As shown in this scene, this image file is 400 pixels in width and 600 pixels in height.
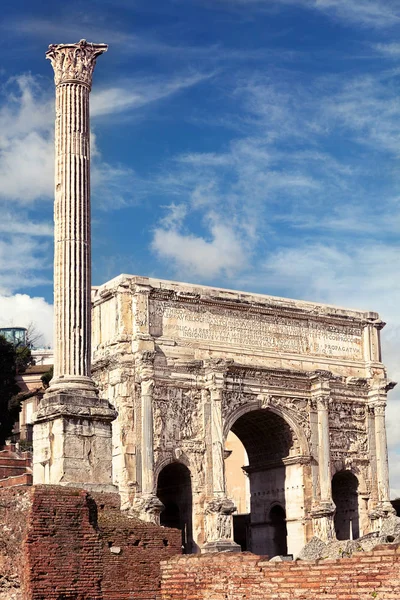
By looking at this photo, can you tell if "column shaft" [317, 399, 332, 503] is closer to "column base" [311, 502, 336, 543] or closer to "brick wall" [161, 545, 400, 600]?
"column base" [311, 502, 336, 543]

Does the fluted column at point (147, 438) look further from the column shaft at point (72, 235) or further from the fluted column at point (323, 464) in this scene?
the column shaft at point (72, 235)

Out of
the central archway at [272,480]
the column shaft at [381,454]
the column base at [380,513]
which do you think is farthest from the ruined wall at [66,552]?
the column shaft at [381,454]

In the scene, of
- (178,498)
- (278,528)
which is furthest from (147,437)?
(278,528)

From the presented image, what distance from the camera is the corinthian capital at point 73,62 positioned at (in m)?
24.4

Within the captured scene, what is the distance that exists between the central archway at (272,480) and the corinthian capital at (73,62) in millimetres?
17588

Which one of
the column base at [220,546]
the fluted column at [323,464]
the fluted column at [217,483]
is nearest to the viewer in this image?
the column base at [220,546]

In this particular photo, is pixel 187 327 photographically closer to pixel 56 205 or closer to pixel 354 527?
pixel 354 527

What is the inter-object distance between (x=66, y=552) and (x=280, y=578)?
129 inches

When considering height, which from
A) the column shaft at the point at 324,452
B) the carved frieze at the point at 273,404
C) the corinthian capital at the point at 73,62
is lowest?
the column shaft at the point at 324,452

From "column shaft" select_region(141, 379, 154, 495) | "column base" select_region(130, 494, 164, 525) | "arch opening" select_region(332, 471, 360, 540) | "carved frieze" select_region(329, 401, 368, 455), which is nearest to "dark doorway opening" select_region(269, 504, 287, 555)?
"arch opening" select_region(332, 471, 360, 540)

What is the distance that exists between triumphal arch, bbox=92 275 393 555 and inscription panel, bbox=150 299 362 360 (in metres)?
0.05

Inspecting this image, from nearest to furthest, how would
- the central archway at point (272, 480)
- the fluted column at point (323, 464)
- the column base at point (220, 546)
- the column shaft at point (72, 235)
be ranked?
the column shaft at point (72, 235)
the column base at point (220, 546)
the fluted column at point (323, 464)
the central archway at point (272, 480)

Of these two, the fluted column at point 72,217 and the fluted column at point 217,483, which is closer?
the fluted column at point 72,217

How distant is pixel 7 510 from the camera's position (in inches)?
670
